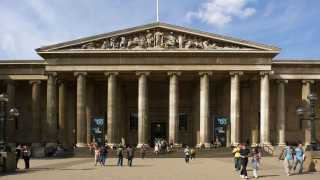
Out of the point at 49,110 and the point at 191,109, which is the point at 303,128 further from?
the point at 49,110

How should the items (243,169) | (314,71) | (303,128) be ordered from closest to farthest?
(243,169) → (314,71) → (303,128)

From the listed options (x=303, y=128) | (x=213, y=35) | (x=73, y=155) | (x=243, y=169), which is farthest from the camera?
(x=303, y=128)

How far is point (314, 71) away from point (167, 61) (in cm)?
1870

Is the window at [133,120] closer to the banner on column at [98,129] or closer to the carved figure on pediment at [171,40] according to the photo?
the banner on column at [98,129]

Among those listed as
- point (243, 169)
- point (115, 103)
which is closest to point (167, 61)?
point (115, 103)

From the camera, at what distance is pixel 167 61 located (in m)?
67.3

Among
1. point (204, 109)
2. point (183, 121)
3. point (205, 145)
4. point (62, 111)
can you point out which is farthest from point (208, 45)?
point (62, 111)

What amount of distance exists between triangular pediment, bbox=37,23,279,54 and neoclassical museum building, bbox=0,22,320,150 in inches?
4.4

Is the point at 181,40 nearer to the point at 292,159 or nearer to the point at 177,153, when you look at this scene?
the point at 177,153

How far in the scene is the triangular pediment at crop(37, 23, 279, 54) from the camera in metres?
66.8

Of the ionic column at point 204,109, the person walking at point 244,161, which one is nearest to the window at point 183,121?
the ionic column at point 204,109

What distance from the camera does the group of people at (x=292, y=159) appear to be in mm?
32875

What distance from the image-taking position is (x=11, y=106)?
74.0 m

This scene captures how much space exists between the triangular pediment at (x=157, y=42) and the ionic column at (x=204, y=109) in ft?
10.8
